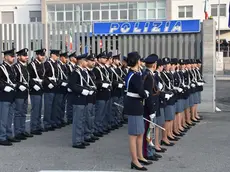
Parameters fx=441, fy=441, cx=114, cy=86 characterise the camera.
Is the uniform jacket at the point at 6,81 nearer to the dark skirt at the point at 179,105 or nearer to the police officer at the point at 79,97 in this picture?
the police officer at the point at 79,97

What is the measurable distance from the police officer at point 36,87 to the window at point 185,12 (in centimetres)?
3542

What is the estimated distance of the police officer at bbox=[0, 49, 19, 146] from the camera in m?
9.38

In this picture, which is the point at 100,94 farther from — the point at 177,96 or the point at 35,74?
the point at 177,96

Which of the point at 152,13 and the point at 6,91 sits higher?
the point at 152,13

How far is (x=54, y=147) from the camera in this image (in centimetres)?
923

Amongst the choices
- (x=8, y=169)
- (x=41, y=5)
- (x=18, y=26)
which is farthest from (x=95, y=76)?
(x=41, y=5)

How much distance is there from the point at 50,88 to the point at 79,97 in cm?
232

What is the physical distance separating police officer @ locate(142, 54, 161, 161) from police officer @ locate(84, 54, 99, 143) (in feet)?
5.72

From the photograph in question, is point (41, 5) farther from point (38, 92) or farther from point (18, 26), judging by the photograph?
point (38, 92)

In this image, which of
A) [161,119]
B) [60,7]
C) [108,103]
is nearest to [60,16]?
[60,7]

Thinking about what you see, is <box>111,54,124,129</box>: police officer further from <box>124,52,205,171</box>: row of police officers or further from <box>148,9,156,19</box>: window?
<box>148,9,156,19</box>: window

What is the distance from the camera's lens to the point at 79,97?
9.03 metres

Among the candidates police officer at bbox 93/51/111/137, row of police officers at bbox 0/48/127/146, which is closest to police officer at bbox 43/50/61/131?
row of police officers at bbox 0/48/127/146

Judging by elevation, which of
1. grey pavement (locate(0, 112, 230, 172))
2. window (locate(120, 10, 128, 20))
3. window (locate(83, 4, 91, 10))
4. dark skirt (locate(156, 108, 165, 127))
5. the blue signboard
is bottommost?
grey pavement (locate(0, 112, 230, 172))
